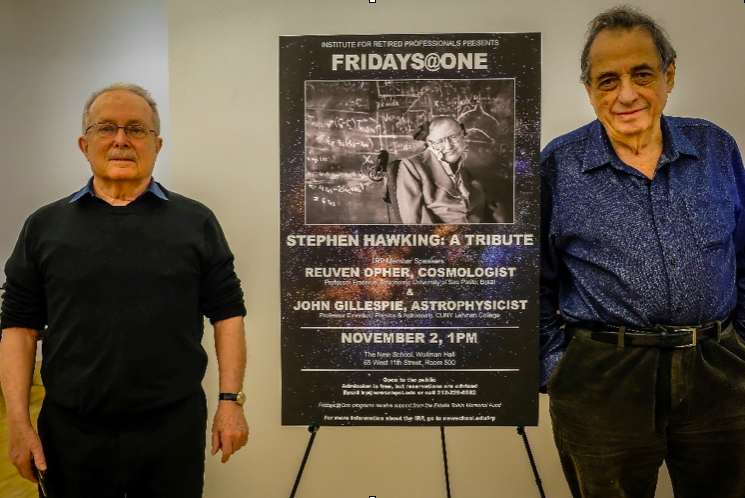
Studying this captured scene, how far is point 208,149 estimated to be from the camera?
2.26 metres

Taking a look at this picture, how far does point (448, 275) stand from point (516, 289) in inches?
8.1

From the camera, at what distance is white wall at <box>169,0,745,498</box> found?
2209 millimetres

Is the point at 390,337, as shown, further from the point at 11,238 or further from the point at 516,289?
the point at 11,238

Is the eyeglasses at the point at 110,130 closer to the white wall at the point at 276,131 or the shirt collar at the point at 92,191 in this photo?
the shirt collar at the point at 92,191

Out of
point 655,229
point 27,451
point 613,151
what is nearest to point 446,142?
point 613,151

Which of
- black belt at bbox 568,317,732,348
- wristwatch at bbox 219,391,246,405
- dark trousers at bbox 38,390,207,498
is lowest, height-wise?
dark trousers at bbox 38,390,207,498

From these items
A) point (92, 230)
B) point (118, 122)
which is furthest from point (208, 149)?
point (92, 230)

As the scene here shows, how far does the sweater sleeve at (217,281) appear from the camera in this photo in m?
1.70

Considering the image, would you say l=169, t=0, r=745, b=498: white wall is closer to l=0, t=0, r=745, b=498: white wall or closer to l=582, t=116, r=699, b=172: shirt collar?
l=0, t=0, r=745, b=498: white wall

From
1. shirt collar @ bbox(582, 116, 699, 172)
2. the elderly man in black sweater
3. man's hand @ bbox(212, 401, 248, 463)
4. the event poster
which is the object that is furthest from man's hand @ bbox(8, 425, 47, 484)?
shirt collar @ bbox(582, 116, 699, 172)

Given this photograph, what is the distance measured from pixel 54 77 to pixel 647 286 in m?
4.39

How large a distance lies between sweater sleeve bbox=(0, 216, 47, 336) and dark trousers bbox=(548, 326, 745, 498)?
59.6 inches

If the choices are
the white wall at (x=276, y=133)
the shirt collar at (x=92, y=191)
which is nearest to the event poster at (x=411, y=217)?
the shirt collar at (x=92, y=191)

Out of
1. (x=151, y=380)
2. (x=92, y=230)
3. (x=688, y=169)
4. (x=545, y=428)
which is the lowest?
(x=545, y=428)
